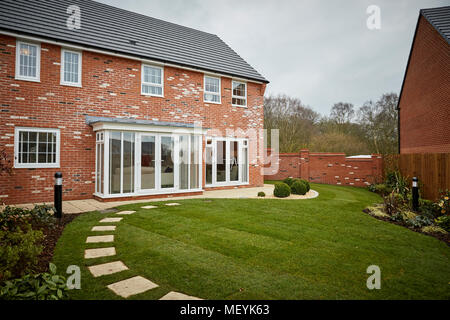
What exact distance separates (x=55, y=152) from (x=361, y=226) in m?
9.56

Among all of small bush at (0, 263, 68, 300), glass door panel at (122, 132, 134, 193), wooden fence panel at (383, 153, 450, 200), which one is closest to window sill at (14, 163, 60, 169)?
glass door panel at (122, 132, 134, 193)

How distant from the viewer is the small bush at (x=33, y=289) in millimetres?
2469

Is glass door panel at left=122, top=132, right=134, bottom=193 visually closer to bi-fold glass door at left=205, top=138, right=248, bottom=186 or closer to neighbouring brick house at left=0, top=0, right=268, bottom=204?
neighbouring brick house at left=0, top=0, right=268, bottom=204

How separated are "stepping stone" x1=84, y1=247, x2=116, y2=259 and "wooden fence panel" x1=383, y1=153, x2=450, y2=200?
968cm

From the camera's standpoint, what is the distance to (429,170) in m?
9.41

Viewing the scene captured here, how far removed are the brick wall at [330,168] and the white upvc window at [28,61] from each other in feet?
41.8

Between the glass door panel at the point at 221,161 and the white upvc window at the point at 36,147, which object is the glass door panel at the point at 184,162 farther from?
the white upvc window at the point at 36,147

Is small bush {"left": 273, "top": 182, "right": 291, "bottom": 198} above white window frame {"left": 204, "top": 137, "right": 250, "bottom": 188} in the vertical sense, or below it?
below

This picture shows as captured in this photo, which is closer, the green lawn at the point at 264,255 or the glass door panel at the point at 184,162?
the green lawn at the point at 264,255

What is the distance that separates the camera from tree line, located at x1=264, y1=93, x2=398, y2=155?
21.3 metres

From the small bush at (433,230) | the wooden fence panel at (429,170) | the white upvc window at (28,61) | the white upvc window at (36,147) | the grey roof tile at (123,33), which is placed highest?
the grey roof tile at (123,33)

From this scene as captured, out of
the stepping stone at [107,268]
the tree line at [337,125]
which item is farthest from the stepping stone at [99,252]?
the tree line at [337,125]

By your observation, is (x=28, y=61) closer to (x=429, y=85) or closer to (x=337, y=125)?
(x=429, y=85)

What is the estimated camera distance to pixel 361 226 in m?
6.24
